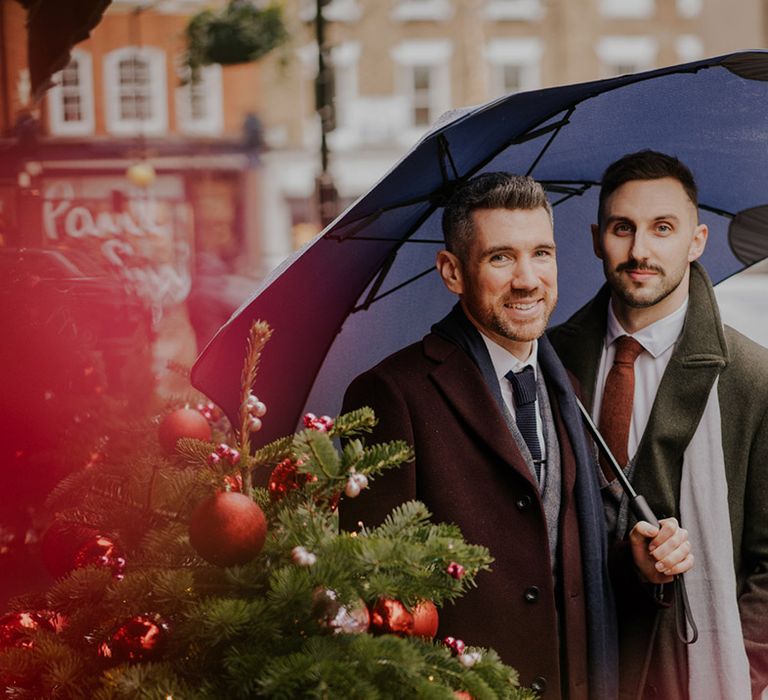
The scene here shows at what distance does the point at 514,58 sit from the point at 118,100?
880 cm

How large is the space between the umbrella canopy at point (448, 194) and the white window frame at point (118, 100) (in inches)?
881

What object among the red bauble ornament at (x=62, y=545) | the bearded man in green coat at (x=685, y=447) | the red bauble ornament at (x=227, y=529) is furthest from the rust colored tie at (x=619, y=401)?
the red bauble ornament at (x=62, y=545)

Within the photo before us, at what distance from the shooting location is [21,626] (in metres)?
2.34

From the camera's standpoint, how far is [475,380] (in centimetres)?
242

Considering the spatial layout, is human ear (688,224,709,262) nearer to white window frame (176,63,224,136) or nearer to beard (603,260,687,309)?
beard (603,260,687,309)

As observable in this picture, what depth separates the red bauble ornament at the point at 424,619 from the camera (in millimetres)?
2129

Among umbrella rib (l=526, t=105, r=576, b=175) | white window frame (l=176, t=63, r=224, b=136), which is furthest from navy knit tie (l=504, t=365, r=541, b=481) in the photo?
white window frame (l=176, t=63, r=224, b=136)

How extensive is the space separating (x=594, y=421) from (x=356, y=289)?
0.67 metres

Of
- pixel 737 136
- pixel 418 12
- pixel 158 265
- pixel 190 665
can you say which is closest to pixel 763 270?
pixel 418 12

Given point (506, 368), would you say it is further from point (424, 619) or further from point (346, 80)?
point (346, 80)

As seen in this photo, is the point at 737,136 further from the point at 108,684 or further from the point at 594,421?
the point at 108,684

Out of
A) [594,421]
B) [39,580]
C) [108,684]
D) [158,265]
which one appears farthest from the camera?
[158,265]

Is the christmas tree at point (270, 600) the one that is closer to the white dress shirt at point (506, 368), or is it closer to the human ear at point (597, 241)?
the white dress shirt at point (506, 368)

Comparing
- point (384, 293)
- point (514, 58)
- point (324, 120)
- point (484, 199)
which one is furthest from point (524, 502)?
point (514, 58)
